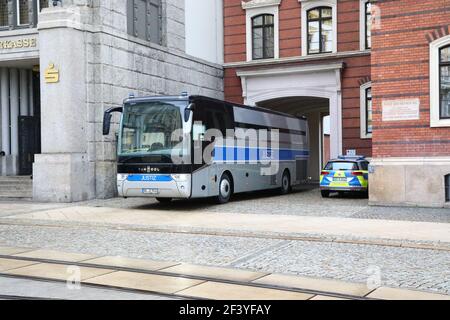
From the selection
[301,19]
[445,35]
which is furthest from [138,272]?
[301,19]

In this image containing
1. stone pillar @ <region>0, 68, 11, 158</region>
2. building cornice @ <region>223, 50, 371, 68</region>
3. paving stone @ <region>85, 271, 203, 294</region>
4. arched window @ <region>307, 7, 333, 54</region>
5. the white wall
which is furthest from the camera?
arched window @ <region>307, 7, 333, 54</region>

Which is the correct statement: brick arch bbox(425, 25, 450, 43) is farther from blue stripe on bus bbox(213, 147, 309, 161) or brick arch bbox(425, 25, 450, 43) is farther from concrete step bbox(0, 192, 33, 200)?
concrete step bbox(0, 192, 33, 200)

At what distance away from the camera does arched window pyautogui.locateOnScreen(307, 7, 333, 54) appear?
86.4 ft

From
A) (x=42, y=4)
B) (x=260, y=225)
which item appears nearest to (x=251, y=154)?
(x=260, y=225)

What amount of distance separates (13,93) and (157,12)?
20.9 feet

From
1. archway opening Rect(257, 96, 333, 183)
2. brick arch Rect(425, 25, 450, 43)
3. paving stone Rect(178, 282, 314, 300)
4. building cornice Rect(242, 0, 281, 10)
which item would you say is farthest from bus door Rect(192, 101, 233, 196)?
archway opening Rect(257, 96, 333, 183)

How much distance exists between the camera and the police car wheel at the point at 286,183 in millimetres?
22906

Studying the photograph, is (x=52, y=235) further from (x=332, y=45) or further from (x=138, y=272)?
(x=332, y=45)

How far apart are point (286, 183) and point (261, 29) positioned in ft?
27.4

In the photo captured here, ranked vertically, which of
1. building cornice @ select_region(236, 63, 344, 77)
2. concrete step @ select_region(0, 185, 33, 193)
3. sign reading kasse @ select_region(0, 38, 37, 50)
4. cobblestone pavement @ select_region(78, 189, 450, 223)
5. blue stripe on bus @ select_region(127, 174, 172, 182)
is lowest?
cobblestone pavement @ select_region(78, 189, 450, 223)

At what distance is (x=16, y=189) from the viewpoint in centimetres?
2075

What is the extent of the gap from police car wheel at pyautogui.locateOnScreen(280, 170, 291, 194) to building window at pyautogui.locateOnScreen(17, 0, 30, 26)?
10917 mm

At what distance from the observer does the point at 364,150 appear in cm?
2550

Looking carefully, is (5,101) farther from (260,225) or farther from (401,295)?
(401,295)
